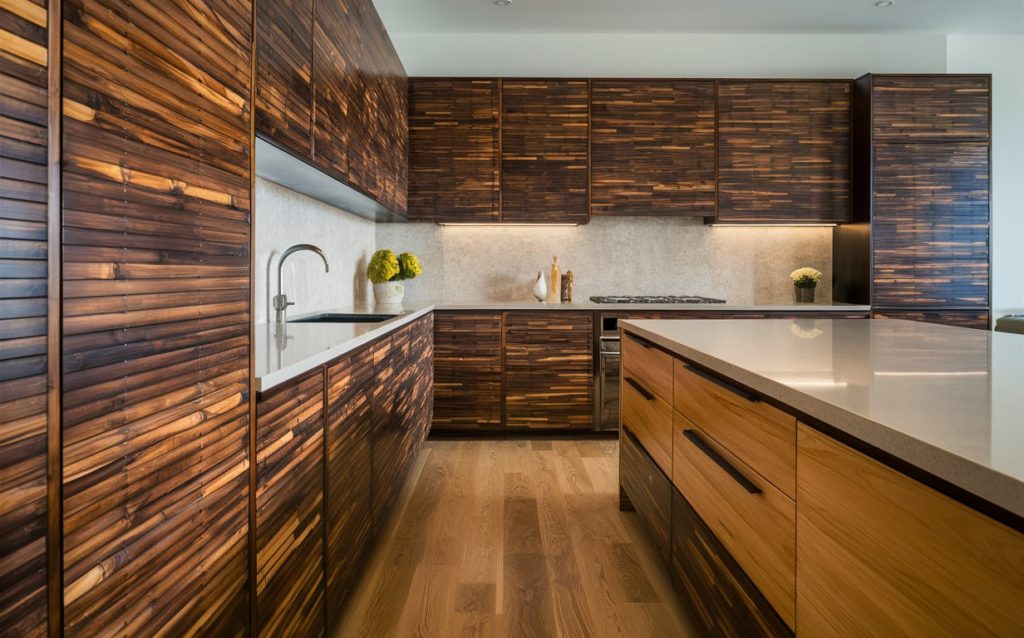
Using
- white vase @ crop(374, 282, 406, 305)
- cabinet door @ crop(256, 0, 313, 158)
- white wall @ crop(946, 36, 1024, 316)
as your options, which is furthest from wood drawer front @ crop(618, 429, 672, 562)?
white wall @ crop(946, 36, 1024, 316)

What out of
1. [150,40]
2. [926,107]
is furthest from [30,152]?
[926,107]

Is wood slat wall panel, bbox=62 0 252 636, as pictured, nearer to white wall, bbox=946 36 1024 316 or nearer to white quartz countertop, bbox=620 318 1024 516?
white quartz countertop, bbox=620 318 1024 516

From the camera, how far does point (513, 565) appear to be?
216cm


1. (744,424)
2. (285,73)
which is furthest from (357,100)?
(744,424)

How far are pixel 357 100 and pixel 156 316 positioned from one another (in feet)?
6.10

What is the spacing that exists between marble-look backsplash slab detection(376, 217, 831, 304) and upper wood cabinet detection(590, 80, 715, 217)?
380 millimetres

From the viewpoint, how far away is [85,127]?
2.38ft

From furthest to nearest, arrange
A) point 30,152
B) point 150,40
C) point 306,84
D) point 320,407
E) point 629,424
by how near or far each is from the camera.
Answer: point 629,424, point 306,84, point 320,407, point 150,40, point 30,152

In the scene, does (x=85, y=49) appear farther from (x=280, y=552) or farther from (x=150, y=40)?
(x=280, y=552)

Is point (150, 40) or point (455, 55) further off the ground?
point (455, 55)

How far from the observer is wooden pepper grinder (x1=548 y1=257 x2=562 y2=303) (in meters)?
4.36

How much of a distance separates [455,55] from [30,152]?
4.06 meters

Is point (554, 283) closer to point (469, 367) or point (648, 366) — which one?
point (469, 367)

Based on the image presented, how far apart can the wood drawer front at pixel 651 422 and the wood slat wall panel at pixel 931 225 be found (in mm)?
2426
